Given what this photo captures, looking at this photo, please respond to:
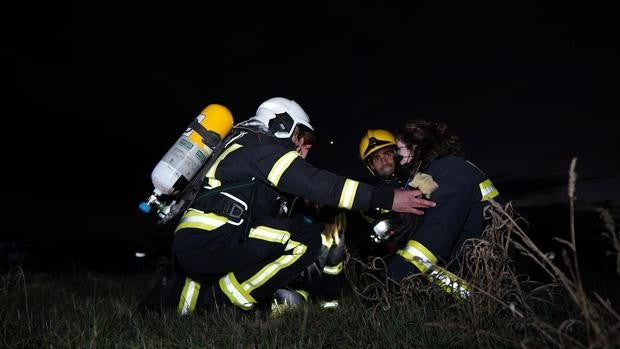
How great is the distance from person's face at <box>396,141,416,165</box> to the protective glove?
61cm

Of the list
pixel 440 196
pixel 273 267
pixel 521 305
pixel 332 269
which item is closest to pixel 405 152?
pixel 440 196

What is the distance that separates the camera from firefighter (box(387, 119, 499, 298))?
3184 millimetres

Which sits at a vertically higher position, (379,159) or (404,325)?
(379,159)

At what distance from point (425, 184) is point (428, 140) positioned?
665 millimetres

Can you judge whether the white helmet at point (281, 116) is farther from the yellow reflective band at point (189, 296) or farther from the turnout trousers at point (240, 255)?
the yellow reflective band at point (189, 296)

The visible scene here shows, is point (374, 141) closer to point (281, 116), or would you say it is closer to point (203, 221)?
point (281, 116)

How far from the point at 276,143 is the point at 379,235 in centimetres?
117

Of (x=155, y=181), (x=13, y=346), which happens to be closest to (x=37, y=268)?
(x=155, y=181)

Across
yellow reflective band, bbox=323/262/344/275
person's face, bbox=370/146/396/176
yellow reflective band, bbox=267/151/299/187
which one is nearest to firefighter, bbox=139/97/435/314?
yellow reflective band, bbox=267/151/299/187

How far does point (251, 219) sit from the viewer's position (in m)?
3.65

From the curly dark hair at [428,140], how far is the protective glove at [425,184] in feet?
1.12

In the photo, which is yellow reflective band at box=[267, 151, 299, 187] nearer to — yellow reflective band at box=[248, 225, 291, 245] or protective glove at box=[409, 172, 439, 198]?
yellow reflective band at box=[248, 225, 291, 245]

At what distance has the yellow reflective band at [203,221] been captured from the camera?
3.53 meters

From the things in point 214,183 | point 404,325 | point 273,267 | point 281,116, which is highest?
point 281,116
